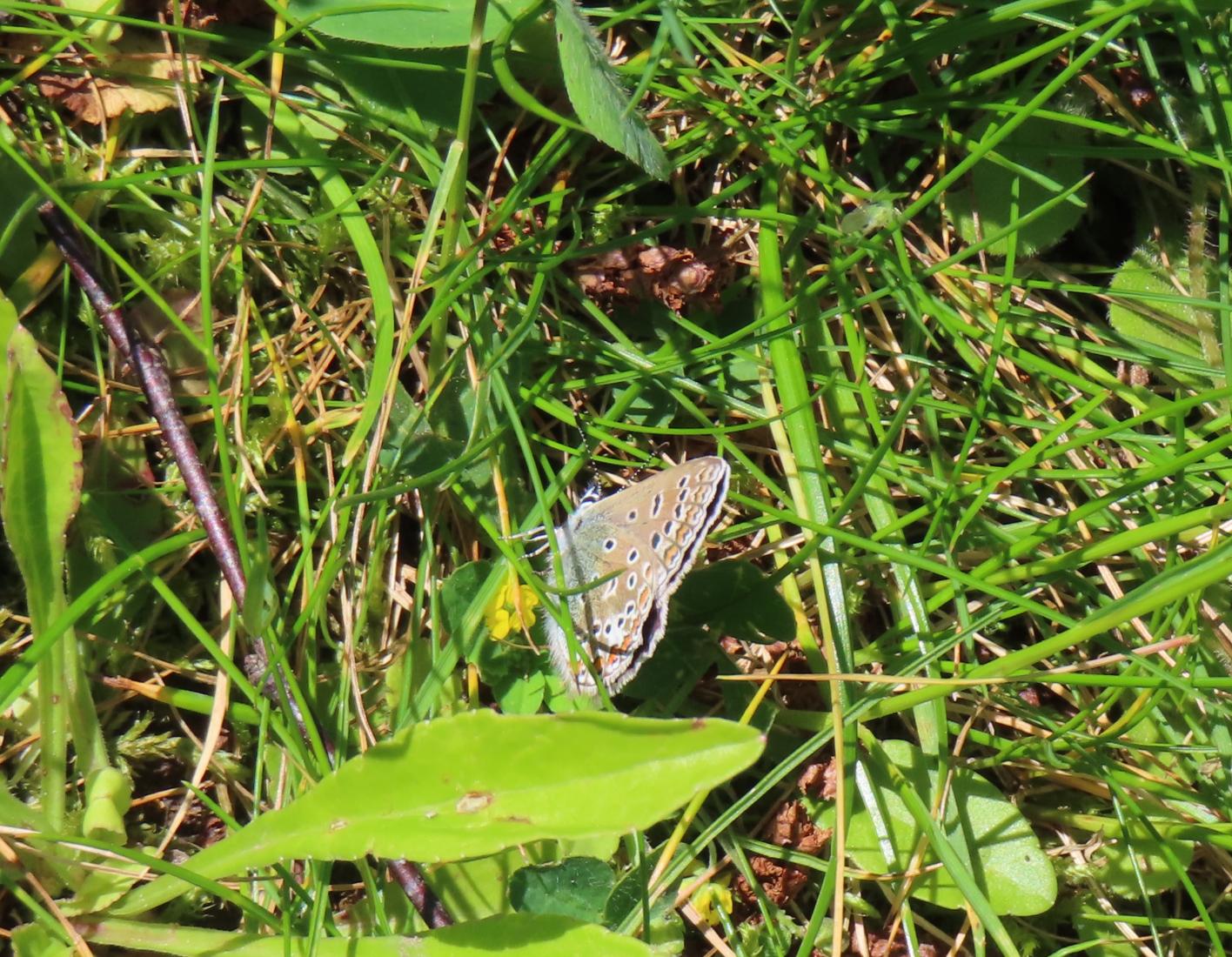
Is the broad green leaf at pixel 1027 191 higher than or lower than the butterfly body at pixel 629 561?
higher

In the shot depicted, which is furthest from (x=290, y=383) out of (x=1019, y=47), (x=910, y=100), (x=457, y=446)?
(x=1019, y=47)

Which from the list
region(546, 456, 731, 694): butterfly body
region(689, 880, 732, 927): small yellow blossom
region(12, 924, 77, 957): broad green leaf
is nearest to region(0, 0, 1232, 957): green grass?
region(689, 880, 732, 927): small yellow blossom

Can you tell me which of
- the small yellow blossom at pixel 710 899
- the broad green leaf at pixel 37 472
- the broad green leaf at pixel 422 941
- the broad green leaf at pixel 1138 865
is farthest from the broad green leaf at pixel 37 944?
the broad green leaf at pixel 1138 865

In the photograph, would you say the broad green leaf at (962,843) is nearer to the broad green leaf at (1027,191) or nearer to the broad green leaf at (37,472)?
the broad green leaf at (1027,191)

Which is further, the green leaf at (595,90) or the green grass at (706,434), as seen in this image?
the green grass at (706,434)

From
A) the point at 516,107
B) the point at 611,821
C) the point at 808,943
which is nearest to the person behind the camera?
the point at 611,821

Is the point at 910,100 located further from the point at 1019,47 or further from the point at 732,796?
the point at 732,796
